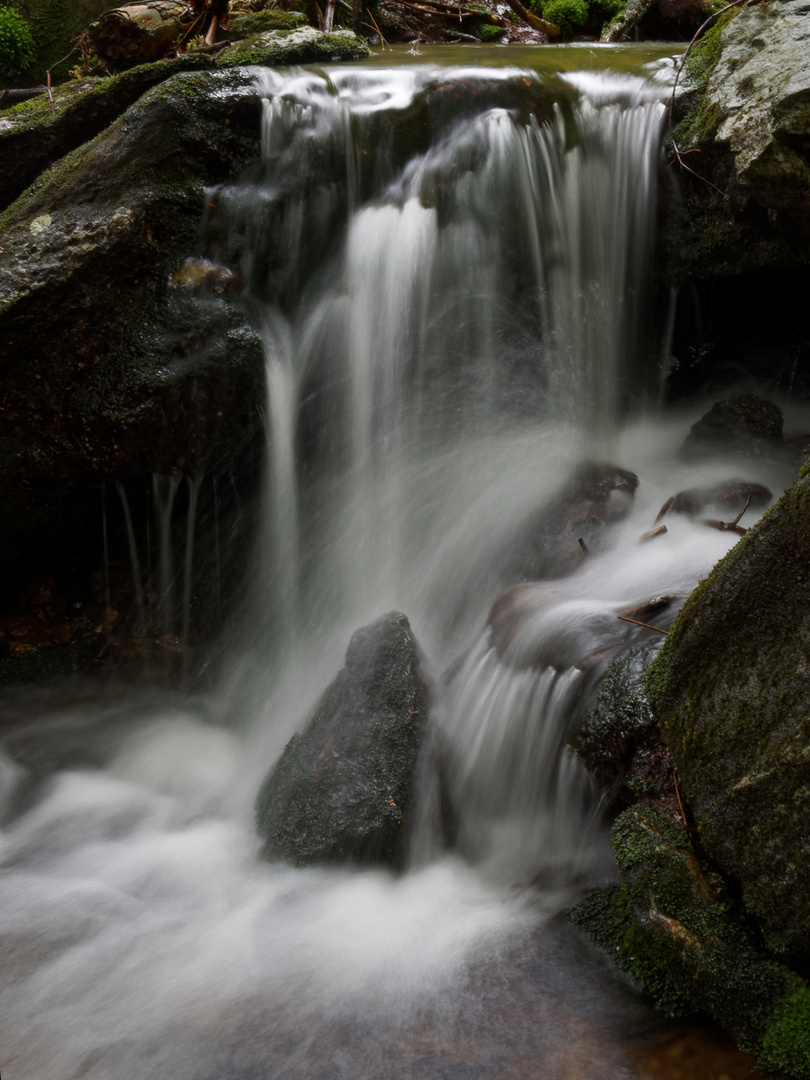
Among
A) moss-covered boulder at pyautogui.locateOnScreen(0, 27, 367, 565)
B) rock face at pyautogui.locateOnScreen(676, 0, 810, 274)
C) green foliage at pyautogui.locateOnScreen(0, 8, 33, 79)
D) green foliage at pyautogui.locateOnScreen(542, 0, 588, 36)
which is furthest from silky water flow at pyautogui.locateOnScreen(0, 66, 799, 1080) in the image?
green foliage at pyautogui.locateOnScreen(542, 0, 588, 36)

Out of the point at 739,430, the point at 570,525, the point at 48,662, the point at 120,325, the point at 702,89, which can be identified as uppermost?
the point at 702,89

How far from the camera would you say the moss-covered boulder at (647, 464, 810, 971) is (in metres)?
2.17

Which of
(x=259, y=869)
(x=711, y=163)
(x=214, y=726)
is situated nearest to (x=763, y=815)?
(x=259, y=869)

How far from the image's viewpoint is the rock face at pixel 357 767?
321 cm

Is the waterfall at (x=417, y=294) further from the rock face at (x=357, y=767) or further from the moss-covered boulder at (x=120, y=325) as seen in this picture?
the rock face at (x=357, y=767)

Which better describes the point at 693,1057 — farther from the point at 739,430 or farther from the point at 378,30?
the point at 378,30

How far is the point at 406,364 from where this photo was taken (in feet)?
16.6

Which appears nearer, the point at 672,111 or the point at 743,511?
the point at 743,511

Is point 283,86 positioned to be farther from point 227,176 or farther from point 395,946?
point 395,946

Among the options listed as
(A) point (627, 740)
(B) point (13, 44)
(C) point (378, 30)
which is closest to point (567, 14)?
(C) point (378, 30)

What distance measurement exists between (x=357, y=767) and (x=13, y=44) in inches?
304

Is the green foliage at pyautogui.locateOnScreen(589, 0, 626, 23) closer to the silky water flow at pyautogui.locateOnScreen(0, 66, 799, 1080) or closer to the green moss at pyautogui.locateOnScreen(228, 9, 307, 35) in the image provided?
the green moss at pyautogui.locateOnScreen(228, 9, 307, 35)

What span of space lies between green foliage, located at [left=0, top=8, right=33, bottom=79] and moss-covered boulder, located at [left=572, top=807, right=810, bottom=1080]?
848 centimetres

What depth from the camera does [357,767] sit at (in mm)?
3355
